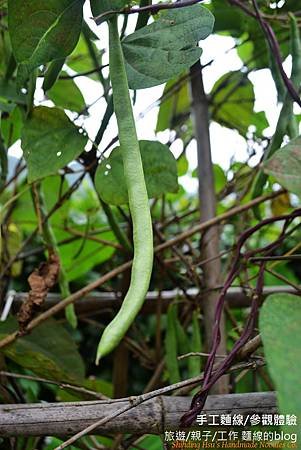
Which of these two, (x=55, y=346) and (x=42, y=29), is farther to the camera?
(x=55, y=346)

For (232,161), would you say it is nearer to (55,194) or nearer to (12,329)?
(55,194)

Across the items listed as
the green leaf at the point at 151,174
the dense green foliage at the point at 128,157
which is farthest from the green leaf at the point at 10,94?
the green leaf at the point at 151,174

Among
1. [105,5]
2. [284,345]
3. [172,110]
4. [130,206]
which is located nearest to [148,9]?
[105,5]

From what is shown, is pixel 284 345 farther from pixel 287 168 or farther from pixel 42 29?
pixel 42 29

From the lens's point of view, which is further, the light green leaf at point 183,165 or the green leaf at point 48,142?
the light green leaf at point 183,165

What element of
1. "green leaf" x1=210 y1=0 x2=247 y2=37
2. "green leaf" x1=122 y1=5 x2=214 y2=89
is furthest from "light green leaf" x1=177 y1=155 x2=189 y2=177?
"green leaf" x1=122 y1=5 x2=214 y2=89

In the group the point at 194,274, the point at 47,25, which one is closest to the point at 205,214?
the point at 194,274

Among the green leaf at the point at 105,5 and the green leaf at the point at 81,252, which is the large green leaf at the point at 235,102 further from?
the green leaf at the point at 105,5
